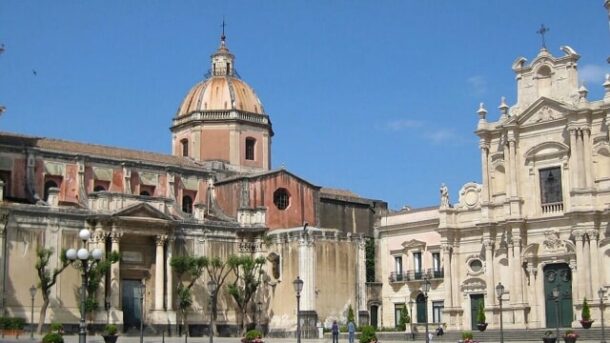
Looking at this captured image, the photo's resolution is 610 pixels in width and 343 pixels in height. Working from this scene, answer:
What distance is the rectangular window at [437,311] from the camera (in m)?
57.7

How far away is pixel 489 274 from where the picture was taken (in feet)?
175

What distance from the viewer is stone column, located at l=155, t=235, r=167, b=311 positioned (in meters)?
53.1

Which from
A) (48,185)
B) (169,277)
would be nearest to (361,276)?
(169,277)

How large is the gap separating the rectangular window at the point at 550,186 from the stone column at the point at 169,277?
2044cm

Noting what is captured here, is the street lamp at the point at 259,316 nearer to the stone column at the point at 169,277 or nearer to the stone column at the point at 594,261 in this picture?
the stone column at the point at 169,277

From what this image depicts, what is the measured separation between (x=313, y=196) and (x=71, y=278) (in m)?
18.3

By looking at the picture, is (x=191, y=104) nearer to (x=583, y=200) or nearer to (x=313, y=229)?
(x=313, y=229)

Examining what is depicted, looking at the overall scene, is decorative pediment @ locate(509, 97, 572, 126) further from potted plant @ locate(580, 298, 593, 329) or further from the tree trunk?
the tree trunk

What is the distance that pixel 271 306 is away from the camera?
57156 millimetres

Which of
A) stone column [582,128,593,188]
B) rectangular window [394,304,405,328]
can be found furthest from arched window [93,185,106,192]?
Result: stone column [582,128,593,188]

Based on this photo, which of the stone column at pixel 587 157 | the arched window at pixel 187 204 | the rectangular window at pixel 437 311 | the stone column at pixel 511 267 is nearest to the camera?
the stone column at pixel 587 157

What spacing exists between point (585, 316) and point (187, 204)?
25750mm

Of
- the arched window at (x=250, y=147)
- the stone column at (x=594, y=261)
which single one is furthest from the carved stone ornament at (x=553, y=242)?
the arched window at (x=250, y=147)

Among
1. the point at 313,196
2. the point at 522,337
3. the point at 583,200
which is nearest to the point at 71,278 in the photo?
the point at 313,196
